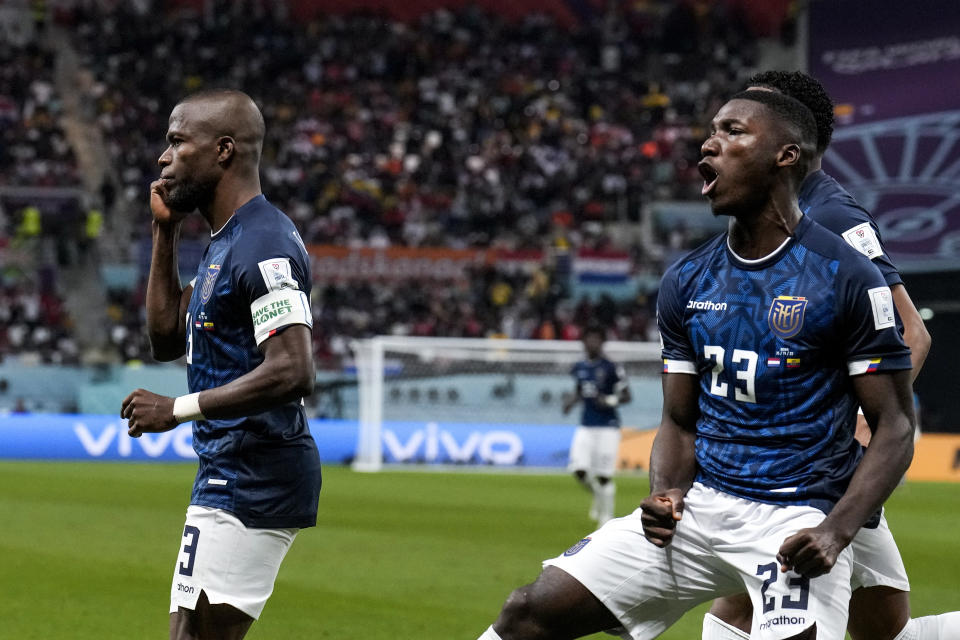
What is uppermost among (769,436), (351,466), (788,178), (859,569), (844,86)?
(844,86)

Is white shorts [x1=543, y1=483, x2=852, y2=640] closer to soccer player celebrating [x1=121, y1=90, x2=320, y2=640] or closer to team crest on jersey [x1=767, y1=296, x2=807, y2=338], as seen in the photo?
team crest on jersey [x1=767, y1=296, x2=807, y2=338]

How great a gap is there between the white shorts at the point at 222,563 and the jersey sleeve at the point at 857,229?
6.86 ft

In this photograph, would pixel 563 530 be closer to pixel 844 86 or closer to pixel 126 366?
pixel 126 366

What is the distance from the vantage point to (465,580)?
966cm

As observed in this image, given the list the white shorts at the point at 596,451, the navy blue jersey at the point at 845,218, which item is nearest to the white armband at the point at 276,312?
the navy blue jersey at the point at 845,218

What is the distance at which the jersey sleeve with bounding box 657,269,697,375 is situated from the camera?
12.5 ft

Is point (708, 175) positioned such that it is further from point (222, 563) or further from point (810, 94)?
point (222, 563)

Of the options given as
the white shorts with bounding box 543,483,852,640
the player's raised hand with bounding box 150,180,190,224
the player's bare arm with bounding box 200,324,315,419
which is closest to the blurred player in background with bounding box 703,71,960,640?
the white shorts with bounding box 543,483,852,640

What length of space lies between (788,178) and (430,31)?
3542 cm

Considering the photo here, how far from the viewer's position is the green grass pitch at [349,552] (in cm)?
793

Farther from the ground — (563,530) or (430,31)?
(430,31)

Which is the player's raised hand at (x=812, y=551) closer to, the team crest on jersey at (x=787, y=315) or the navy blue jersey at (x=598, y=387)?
the team crest on jersey at (x=787, y=315)

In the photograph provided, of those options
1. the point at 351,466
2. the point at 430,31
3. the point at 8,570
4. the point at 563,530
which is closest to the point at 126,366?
the point at 351,466

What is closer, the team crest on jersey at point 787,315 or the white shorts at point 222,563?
the team crest on jersey at point 787,315
